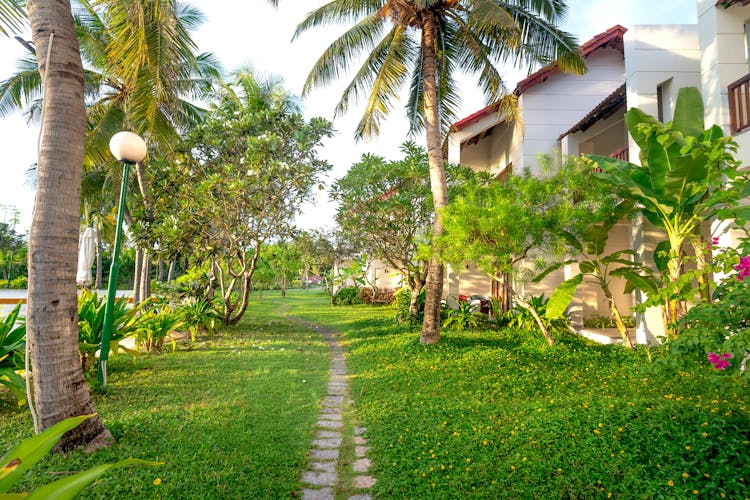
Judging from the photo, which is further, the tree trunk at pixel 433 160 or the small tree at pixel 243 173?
the small tree at pixel 243 173

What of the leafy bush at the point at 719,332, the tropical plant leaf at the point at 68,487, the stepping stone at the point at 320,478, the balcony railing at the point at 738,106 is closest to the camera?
the tropical plant leaf at the point at 68,487

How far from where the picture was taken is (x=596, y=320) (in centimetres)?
1218

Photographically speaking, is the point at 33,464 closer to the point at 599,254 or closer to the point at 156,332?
the point at 156,332

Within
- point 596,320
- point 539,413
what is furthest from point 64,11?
point 596,320

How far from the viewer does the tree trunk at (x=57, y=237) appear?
11.4 feet

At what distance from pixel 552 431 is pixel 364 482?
1863 mm

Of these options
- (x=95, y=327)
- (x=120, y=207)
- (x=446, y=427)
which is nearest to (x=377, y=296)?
(x=95, y=327)

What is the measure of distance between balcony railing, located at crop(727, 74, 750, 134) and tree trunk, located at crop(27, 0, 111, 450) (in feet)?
28.4

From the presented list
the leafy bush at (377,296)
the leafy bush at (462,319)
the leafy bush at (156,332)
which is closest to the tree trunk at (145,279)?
the leafy bush at (156,332)

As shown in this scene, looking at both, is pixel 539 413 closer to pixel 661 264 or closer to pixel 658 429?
pixel 658 429

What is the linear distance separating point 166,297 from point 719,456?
1085 cm

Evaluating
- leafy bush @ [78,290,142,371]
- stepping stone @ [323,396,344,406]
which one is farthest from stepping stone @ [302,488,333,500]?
leafy bush @ [78,290,142,371]

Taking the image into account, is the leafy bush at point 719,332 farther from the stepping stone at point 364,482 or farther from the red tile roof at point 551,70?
the red tile roof at point 551,70

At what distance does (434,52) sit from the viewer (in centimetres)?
904
